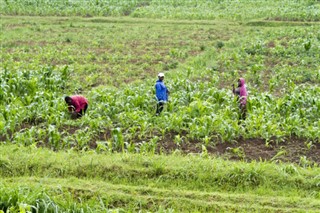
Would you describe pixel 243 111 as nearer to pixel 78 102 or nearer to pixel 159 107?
pixel 159 107

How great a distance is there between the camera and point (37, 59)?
59.3 ft

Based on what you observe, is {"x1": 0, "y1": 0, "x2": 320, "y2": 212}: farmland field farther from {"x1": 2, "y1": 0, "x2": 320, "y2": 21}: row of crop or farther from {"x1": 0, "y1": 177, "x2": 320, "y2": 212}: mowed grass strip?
{"x1": 2, "y1": 0, "x2": 320, "y2": 21}: row of crop

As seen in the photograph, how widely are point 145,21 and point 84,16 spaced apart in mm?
3866

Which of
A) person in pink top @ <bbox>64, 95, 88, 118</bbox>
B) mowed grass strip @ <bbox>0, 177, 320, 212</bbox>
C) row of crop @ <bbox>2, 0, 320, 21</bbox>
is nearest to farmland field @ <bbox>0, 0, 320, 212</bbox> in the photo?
mowed grass strip @ <bbox>0, 177, 320, 212</bbox>

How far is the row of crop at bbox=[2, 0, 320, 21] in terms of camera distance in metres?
27.1

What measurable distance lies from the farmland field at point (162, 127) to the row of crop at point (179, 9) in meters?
5.04

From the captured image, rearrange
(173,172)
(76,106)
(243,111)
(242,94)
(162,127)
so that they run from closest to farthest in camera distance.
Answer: (173,172), (162,127), (76,106), (243,111), (242,94)

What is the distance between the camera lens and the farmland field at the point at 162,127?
7.96 meters

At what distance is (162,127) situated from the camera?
35.9 ft

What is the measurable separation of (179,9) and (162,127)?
19.8 m

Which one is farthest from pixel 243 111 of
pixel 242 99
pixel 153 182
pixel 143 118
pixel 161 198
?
pixel 161 198

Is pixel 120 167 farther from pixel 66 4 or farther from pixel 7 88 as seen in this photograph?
pixel 66 4

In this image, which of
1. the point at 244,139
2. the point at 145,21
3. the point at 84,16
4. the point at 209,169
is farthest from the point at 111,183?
the point at 84,16

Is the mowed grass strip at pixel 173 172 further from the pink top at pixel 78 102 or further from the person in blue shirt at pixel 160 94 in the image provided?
the person in blue shirt at pixel 160 94
